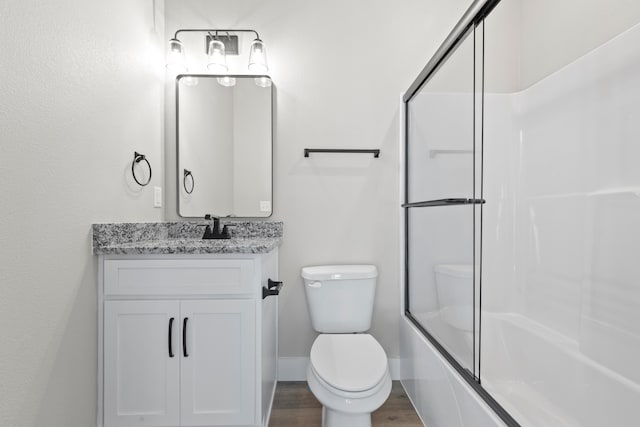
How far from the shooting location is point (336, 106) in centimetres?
216

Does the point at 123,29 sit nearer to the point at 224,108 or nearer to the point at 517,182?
the point at 224,108

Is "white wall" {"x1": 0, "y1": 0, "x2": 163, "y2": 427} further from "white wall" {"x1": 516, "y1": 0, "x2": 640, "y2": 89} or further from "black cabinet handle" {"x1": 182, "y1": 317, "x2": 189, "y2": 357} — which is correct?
"white wall" {"x1": 516, "y1": 0, "x2": 640, "y2": 89}

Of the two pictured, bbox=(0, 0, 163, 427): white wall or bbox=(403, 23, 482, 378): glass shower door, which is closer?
bbox=(0, 0, 163, 427): white wall

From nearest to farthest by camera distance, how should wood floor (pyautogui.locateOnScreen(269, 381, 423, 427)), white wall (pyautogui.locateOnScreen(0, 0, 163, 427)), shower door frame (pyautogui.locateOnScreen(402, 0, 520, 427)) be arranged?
white wall (pyautogui.locateOnScreen(0, 0, 163, 427)) → shower door frame (pyautogui.locateOnScreen(402, 0, 520, 427)) → wood floor (pyautogui.locateOnScreen(269, 381, 423, 427))

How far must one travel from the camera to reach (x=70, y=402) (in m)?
1.31

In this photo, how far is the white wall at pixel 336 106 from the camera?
216cm

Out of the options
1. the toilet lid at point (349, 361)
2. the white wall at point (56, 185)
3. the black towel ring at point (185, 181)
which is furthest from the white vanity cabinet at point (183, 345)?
the black towel ring at point (185, 181)

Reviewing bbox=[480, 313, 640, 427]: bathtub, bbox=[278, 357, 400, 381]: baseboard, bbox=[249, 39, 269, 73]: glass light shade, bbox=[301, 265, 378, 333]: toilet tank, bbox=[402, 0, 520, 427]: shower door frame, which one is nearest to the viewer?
bbox=[402, 0, 520, 427]: shower door frame

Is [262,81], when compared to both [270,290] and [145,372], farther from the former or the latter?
[145,372]

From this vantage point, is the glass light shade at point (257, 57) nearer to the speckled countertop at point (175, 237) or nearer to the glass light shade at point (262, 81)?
the glass light shade at point (262, 81)

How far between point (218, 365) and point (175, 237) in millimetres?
933

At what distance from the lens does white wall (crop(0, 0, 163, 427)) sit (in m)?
1.05

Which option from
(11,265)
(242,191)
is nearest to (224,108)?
(242,191)

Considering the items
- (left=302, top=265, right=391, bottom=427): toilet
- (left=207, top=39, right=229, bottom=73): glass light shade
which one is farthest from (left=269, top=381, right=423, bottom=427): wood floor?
(left=207, top=39, right=229, bottom=73): glass light shade
